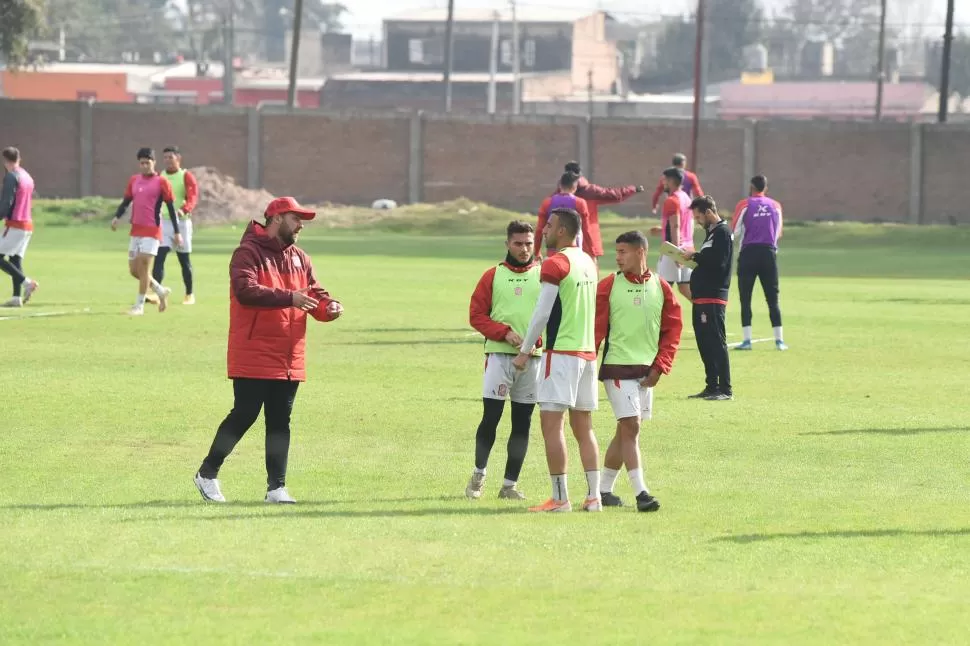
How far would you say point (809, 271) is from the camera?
3988cm

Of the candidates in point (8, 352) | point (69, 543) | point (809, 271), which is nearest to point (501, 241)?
point (809, 271)

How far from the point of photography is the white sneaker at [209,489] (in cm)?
1145

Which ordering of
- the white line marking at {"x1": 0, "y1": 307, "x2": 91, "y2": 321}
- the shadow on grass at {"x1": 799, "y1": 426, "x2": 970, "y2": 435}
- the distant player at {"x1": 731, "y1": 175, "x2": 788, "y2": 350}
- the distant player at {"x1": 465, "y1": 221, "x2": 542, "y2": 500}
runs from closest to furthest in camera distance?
the distant player at {"x1": 465, "y1": 221, "x2": 542, "y2": 500} → the shadow on grass at {"x1": 799, "y1": 426, "x2": 970, "y2": 435} → the distant player at {"x1": 731, "y1": 175, "x2": 788, "y2": 350} → the white line marking at {"x1": 0, "y1": 307, "x2": 91, "y2": 321}

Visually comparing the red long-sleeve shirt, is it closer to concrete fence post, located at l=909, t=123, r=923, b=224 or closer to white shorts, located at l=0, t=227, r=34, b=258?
white shorts, located at l=0, t=227, r=34, b=258

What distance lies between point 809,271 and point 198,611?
107 feet

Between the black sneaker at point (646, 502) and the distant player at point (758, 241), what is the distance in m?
10.8

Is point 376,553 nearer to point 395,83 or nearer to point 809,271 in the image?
point 809,271

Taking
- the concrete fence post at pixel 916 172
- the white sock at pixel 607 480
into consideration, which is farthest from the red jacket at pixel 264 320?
the concrete fence post at pixel 916 172

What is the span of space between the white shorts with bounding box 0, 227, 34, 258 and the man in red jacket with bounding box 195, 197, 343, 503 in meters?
14.6

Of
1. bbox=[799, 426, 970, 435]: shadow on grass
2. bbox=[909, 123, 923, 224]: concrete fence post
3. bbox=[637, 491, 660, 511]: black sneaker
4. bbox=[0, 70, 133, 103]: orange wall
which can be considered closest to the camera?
bbox=[637, 491, 660, 511]: black sneaker

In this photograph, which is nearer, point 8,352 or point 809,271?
point 8,352

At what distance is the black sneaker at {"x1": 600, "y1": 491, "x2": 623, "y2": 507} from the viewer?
11.6 meters

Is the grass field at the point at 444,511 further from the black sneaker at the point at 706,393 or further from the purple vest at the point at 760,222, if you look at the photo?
the purple vest at the point at 760,222

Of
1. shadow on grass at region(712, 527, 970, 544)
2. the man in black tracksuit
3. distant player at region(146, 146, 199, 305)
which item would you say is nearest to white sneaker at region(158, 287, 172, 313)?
distant player at region(146, 146, 199, 305)
